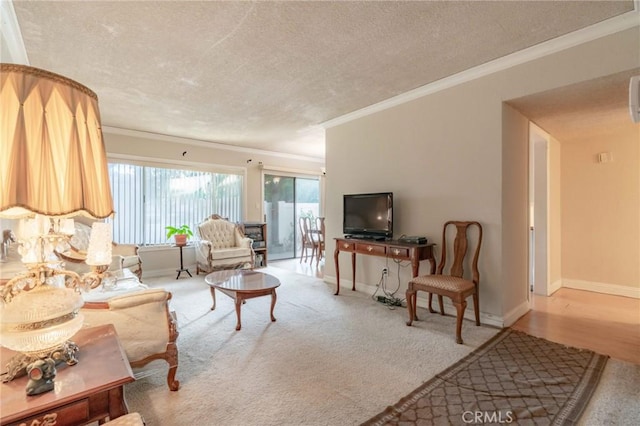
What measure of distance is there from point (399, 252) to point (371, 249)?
0.41 metres

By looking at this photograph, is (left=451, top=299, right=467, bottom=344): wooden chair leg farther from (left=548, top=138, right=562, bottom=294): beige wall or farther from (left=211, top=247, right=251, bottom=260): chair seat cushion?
(left=211, top=247, right=251, bottom=260): chair seat cushion

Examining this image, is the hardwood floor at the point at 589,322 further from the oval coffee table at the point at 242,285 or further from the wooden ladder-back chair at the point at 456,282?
the oval coffee table at the point at 242,285

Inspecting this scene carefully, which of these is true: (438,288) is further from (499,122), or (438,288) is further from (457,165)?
(499,122)

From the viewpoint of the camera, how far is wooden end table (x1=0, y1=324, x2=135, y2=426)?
917 mm

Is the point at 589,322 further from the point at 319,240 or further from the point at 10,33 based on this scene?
the point at 10,33

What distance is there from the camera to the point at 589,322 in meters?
3.15

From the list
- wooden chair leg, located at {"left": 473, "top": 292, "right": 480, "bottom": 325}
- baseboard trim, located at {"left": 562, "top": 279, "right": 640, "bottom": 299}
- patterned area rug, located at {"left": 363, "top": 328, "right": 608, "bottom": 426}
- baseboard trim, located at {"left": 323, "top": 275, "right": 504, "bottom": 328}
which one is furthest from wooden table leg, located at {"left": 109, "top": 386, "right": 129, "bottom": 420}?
baseboard trim, located at {"left": 562, "top": 279, "right": 640, "bottom": 299}

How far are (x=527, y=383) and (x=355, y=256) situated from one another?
2.42m

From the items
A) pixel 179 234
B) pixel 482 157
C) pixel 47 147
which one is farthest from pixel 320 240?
pixel 47 147

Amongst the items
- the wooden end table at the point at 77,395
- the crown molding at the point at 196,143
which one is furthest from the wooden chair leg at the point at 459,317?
the crown molding at the point at 196,143

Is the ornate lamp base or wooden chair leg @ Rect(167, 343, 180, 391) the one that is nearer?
the ornate lamp base

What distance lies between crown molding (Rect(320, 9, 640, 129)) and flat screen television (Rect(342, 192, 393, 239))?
124 centimetres

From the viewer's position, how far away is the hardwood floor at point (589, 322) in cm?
261

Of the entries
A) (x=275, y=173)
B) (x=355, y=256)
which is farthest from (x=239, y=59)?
(x=275, y=173)
